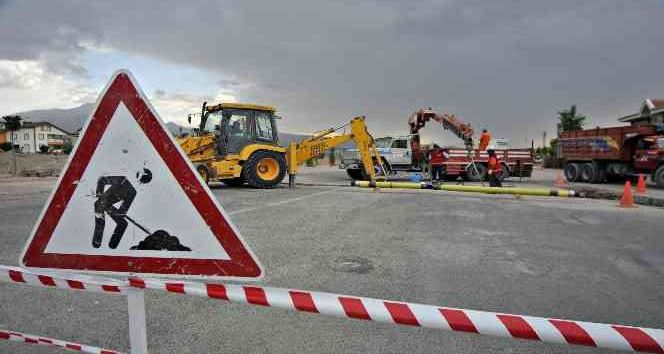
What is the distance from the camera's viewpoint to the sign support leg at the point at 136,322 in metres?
2.20

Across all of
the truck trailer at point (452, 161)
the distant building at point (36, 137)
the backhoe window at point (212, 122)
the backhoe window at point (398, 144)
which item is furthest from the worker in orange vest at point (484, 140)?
the distant building at point (36, 137)

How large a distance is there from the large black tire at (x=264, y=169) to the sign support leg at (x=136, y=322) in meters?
12.5

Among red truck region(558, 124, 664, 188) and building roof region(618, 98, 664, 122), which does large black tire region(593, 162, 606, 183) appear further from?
building roof region(618, 98, 664, 122)

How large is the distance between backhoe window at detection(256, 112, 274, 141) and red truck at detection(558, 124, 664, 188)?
14.8 m

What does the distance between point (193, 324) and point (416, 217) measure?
20.3ft

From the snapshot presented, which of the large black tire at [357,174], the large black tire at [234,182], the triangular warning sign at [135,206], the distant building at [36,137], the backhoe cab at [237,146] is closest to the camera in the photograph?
the triangular warning sign at [135,206]

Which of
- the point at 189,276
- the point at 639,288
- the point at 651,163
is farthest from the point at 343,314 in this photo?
the point at 651,163

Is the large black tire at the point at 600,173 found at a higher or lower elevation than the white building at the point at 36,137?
lower

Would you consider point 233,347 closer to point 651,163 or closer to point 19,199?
point 19,199

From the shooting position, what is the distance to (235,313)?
12.3ft

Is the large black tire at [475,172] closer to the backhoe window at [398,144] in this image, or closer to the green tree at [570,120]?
the backhoe window at [398,144]

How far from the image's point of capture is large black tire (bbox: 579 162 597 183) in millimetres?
20719

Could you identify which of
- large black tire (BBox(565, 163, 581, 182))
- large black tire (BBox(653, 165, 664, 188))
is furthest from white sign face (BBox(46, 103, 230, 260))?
large black tire (BBox(565, 163, 581, 182))

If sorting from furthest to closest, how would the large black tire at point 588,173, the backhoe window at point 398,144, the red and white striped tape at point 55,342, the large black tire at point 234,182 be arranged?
the backhoe window at point 398,144 < the large black tire at point 588,173 < the large black tire at point 234,182 < the red and white striped tape at point 55,342
